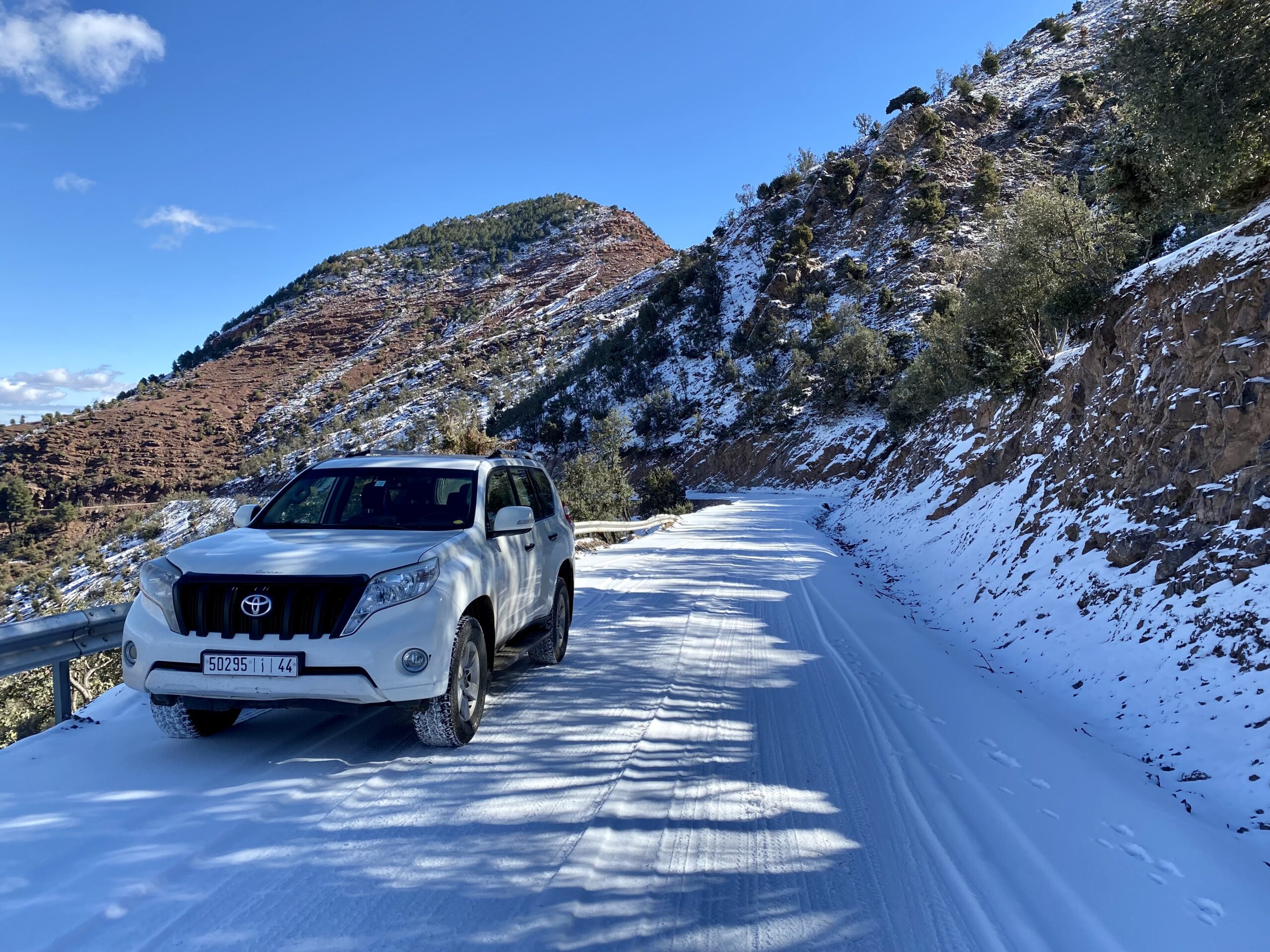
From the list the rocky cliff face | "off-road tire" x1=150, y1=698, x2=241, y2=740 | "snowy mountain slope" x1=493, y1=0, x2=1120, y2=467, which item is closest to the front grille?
"off-road tire" x1=150, y1=698, x2=241, y2=740

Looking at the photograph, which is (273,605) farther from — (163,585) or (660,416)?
(660,416)

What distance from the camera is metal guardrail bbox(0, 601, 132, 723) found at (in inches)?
167

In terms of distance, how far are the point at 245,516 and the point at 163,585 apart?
4.49 ft

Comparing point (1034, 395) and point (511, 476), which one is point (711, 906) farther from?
point (1034, 395)

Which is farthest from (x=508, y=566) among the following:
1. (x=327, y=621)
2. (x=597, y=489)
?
(x=597, y=489)

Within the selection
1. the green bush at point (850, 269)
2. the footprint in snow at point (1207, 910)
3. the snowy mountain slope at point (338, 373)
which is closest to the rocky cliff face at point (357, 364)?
the snowy mountain slope at point (338, 373)

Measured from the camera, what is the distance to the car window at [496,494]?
5379 mm

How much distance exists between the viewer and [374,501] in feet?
18.1

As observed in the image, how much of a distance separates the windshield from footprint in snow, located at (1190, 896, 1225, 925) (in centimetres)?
452

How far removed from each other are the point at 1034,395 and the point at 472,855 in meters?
14.8

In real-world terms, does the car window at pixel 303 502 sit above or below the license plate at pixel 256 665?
above

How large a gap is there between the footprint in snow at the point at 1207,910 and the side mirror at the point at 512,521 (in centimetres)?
428

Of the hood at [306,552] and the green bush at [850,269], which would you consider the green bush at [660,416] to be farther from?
the hood at [306,552]

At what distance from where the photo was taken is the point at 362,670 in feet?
12.7
